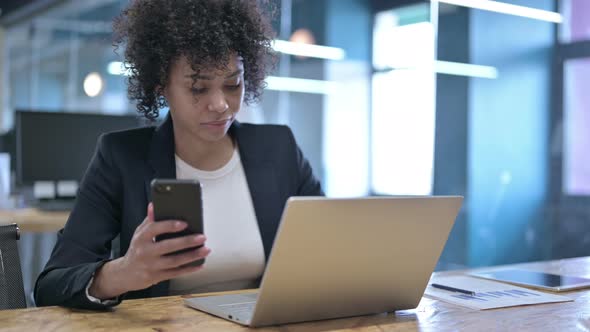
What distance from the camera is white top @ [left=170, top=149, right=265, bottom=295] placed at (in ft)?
5.43

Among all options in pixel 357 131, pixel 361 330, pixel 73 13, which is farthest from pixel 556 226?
pixel 73 13

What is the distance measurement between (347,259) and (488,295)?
0.45m

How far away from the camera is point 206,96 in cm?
159

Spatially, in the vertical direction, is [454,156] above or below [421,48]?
below

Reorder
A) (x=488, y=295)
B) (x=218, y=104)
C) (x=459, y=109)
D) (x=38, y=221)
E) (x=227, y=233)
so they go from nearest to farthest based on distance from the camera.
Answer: (x=488, y=295)
(x=218, y=104)
(x=227, y=233)
(x=38, y=221)
(x=459, y=109)

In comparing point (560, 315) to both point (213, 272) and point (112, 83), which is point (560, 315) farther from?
point (112, 83)

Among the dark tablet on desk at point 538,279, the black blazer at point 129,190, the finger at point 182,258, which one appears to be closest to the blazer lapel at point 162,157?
the black blazer at point 129,190

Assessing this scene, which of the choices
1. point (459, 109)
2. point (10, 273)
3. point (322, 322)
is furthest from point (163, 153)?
point (459, 109)

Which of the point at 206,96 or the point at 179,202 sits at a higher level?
the point at 206,96

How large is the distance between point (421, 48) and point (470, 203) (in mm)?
941

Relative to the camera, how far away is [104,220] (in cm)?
154

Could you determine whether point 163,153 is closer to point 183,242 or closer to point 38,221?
point 183,242

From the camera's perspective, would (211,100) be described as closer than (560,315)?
No

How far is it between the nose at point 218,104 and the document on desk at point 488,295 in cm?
60
